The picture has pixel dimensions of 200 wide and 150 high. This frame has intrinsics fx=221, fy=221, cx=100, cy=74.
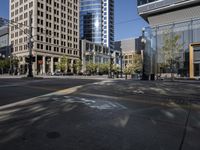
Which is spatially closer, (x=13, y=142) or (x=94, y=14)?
(x=13, y=142)

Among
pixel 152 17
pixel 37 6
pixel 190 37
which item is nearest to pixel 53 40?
pixel 37 6

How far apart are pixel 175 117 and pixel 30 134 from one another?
4.42 metres

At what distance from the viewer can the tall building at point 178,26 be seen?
158 feet

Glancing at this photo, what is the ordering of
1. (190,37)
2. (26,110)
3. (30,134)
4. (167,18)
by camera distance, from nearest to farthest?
1. (30,134)
2. (26,110)
3. (190,37)
4. (167,18)

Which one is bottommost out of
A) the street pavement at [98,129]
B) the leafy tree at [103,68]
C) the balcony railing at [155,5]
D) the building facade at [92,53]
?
the street pavement at [98,129]

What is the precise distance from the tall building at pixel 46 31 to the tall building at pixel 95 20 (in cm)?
4193

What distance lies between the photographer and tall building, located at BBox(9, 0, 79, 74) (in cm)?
8912

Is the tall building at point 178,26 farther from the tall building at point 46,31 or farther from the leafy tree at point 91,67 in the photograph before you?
the leafy tree at point 91,67

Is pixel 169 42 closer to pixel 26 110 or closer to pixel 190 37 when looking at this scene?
pixel 190 37

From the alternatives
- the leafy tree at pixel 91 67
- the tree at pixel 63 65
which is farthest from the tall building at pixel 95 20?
the tree at pixel 63 65

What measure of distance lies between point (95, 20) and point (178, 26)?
334 feet

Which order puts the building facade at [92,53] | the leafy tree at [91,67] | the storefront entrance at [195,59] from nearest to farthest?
1. the storefront entrance at [195,59]
2. the leafy tree at [91,67]
3. the building facade at [92,53]

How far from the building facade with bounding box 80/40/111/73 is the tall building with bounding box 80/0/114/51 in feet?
53.1

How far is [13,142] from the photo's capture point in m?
4.44
